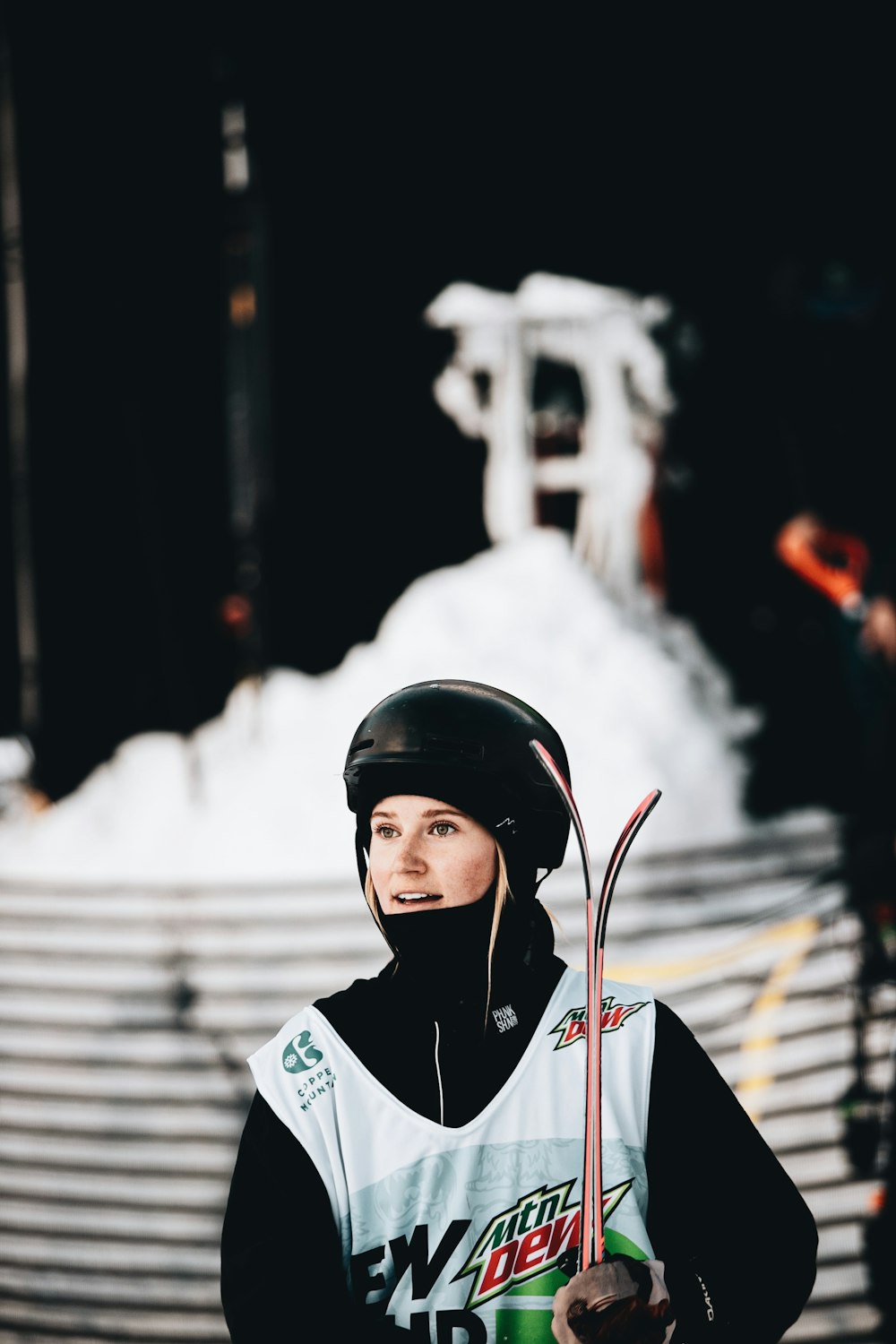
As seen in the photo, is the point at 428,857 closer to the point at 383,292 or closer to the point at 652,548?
the point at 652,548

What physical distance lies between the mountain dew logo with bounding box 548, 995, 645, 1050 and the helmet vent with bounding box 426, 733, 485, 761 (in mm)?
342

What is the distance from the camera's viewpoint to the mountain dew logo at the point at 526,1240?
1386mm

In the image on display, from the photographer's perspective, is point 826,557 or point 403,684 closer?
point 826,557

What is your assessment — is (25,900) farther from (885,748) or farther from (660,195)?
(660,195)

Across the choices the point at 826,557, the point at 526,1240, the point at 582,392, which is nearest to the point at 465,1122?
the point at 526,1240

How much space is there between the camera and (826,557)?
19.0 ft

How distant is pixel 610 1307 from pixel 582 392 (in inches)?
216

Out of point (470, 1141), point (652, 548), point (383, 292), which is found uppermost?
point (383, 292)

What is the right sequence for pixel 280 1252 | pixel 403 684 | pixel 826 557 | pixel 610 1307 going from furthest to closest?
pixel 403 684
pixel 826 557
pixel 280 1252
pixel 610 1307

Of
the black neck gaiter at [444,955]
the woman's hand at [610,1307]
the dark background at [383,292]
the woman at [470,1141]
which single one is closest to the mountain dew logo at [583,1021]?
the woman at [470,1141]

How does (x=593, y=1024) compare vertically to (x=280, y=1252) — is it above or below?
above

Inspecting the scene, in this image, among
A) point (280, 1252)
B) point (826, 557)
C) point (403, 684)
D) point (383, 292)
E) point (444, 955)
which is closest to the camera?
point (280, 1252)

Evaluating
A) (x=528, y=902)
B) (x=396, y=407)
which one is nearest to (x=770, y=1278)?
(x=528, y=902)

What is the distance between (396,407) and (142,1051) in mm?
3385
